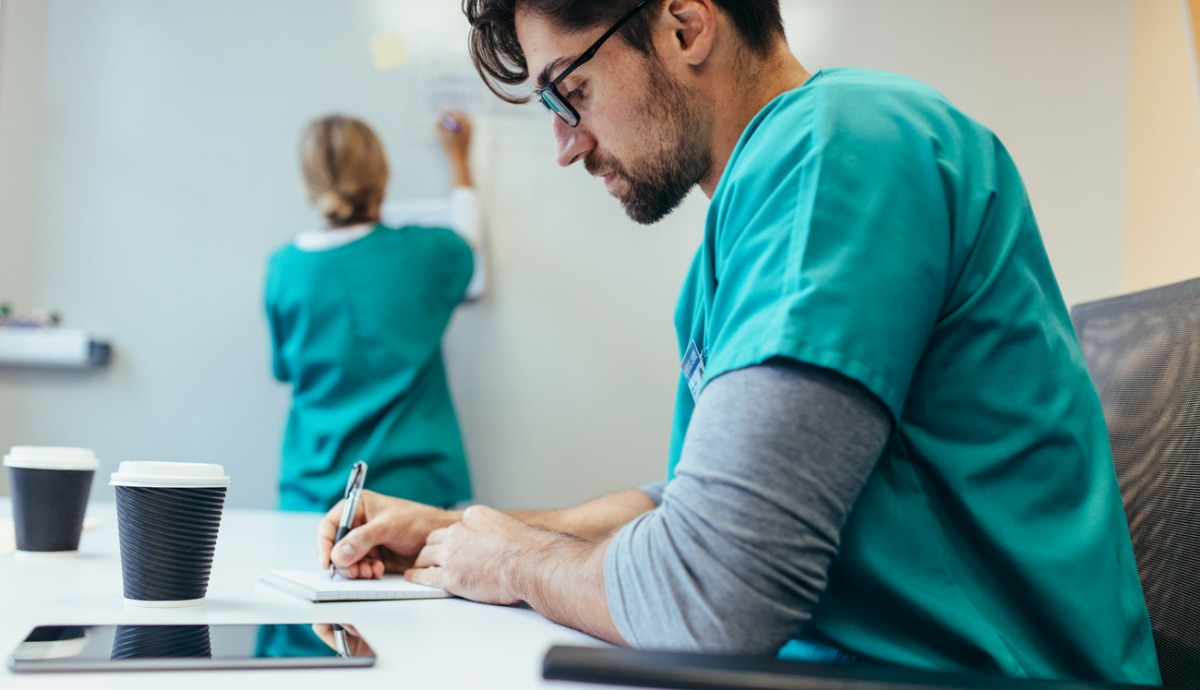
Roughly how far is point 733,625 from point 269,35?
2389mm

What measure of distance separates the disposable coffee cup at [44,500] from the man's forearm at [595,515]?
0.48m

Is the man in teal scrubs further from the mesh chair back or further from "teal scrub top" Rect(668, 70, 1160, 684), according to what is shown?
the mesh chair back

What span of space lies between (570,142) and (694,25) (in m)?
0.21

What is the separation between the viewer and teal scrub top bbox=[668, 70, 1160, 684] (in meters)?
0.65

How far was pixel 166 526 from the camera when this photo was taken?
2.55 ft

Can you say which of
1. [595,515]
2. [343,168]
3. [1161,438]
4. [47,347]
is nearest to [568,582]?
[595,515]

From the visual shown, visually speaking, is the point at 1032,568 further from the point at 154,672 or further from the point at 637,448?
the point at 637,448

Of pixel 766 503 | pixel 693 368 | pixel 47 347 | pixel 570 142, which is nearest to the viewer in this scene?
pixel 766 503

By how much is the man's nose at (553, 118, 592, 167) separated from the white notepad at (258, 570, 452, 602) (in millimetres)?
520

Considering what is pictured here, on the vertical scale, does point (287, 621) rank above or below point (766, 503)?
below

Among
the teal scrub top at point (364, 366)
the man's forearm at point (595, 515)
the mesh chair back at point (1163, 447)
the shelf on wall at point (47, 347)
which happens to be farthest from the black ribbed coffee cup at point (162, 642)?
the shelf on wall at point (47, 347)

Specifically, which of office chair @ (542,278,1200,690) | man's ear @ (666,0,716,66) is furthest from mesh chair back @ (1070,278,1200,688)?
man's ear @ (666,0,716,66)

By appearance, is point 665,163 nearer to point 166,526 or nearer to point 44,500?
point 166,526

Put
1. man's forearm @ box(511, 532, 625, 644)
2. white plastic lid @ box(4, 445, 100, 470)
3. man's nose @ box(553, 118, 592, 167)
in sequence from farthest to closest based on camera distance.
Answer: man's nose @ box(553, 118, 592, 167) → white plastic lid @ box(4, 445, 100, 470) → man's forearm @ box(511, 532, 625, 644)
